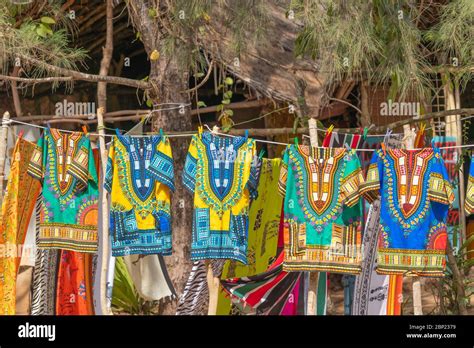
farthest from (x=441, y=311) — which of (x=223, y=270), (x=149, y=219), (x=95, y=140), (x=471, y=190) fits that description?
(x=95, y=140)

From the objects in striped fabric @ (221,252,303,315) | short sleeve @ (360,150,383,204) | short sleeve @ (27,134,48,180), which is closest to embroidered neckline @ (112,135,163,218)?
short sleeve @ (27,134,48,180)

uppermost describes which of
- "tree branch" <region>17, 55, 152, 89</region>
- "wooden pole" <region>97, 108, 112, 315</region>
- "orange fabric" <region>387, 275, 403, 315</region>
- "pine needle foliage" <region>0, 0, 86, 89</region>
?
"pine needle foliage" <region>0, 0, 86, 89</region>

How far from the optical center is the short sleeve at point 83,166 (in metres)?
5.57

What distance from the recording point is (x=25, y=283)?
6.51 metres

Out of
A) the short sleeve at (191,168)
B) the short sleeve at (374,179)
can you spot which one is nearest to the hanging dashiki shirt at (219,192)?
the short sleeve at (191,168)

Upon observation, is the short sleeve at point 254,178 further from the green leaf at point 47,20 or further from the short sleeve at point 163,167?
the green leaf at point 47,20

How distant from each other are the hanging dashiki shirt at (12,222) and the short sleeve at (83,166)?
0.91ft

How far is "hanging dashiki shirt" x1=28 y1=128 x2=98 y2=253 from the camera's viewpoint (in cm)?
557

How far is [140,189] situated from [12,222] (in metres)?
0.75

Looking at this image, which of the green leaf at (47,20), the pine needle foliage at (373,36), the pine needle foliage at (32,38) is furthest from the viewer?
the green leaf at (47,20)

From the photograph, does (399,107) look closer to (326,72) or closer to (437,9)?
(437,9)

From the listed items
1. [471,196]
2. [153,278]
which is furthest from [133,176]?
[471,196]

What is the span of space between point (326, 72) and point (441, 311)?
1603 mm

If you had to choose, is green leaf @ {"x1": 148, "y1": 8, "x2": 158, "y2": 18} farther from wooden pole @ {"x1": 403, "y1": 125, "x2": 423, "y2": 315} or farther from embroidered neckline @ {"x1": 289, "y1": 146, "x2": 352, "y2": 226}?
wooden pole @ {"x1": 403, "y1": 125, "x2": 423, "y2": 315}
